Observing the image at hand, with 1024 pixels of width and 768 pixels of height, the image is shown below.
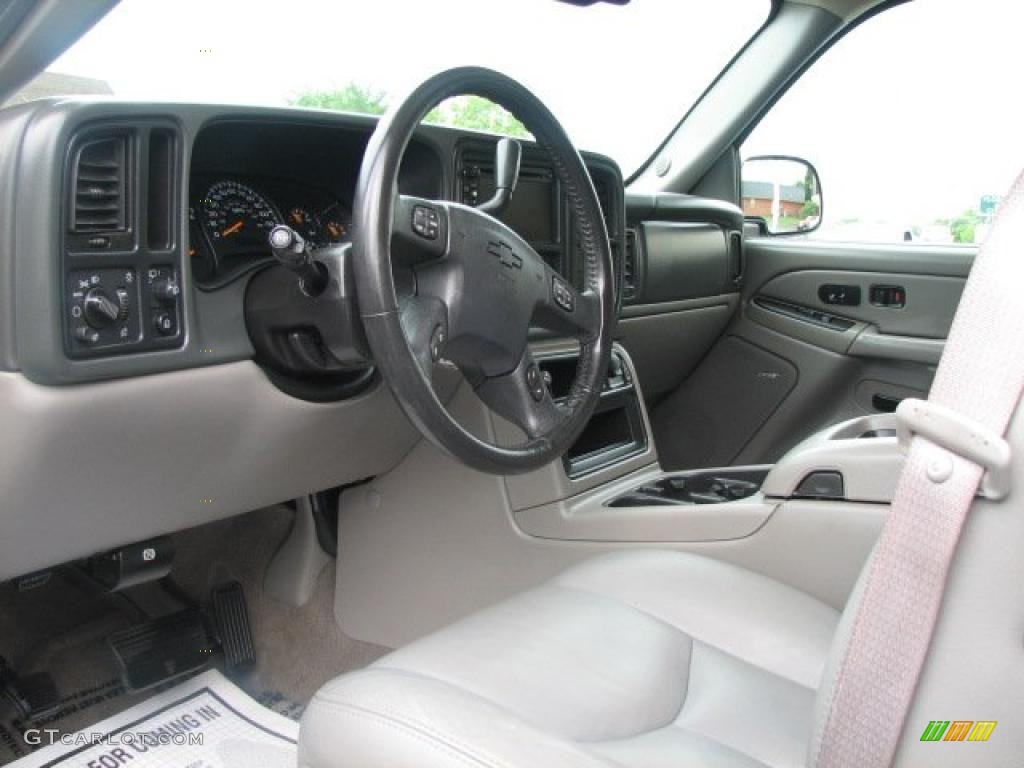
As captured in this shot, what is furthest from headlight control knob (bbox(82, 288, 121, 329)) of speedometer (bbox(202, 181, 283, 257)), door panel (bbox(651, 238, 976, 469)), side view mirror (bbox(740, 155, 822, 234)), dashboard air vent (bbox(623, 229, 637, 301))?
side view mirror (bbox(740, 155, 822, 234))

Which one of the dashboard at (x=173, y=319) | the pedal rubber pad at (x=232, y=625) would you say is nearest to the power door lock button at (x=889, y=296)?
the dashboard at (x=173, y=319)

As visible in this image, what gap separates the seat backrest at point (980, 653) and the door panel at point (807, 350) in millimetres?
1791

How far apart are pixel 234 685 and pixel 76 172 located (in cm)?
108

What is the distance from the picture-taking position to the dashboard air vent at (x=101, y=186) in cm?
116

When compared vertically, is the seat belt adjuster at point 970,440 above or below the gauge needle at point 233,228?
below

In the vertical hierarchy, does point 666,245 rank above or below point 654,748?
above

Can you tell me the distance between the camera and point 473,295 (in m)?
1.21

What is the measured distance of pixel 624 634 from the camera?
3.97 ft

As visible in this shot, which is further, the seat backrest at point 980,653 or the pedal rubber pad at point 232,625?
the pedal rubber pad at point 232,625

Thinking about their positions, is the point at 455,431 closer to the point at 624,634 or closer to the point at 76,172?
the point at 624,634

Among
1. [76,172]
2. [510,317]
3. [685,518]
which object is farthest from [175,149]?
[685,518]

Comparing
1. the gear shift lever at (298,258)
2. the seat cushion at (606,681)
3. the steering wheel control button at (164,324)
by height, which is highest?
the gear shift lever at (298,258)

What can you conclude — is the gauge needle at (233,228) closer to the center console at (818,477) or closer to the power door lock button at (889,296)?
the center console at (818,477)

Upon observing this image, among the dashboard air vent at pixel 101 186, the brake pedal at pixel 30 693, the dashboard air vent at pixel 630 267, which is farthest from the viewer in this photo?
the dashboard air vent at pixel 630 267
